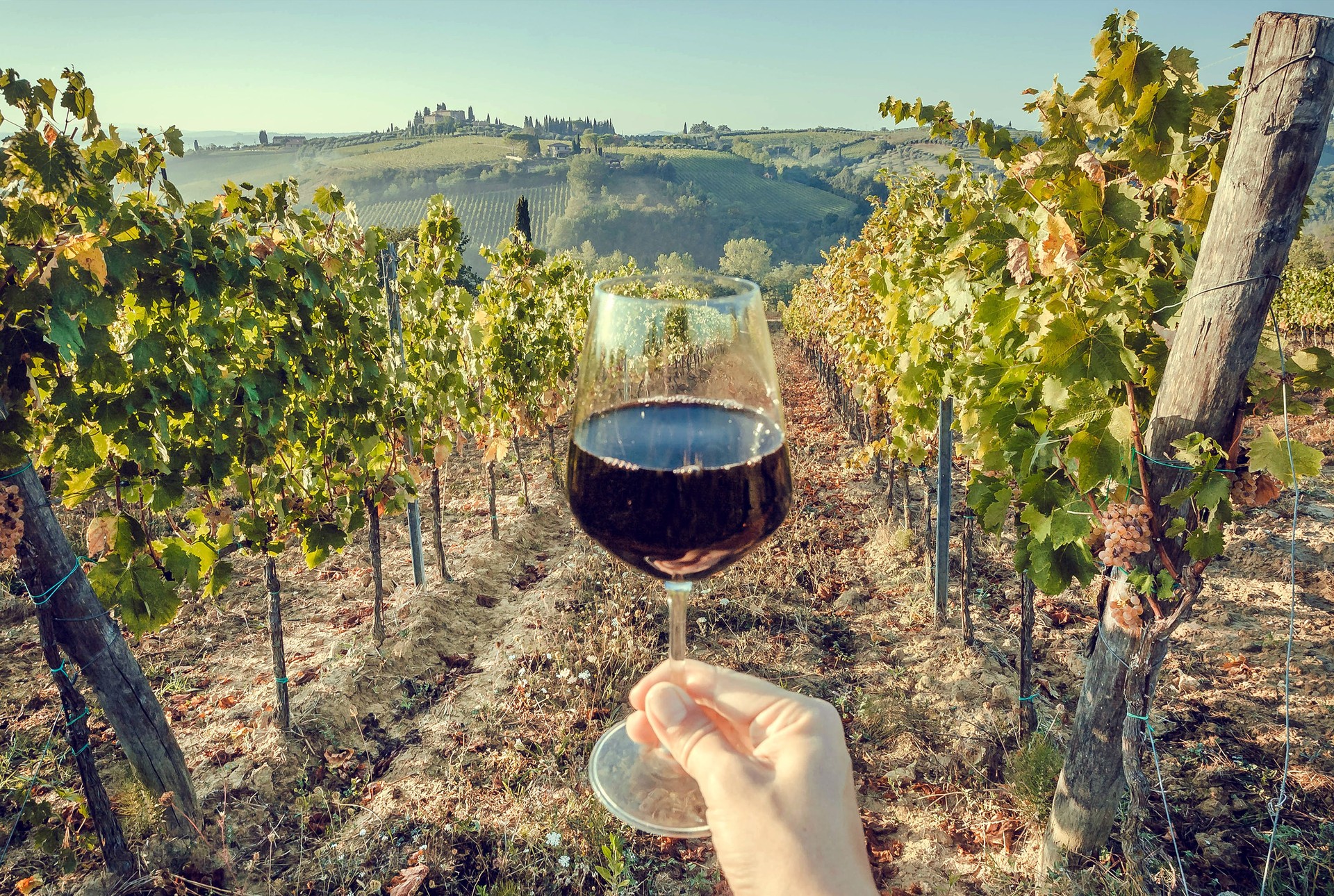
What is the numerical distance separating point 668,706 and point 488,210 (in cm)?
8847

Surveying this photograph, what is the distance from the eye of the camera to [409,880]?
2943 millimetres

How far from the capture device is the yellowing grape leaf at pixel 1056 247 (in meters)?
2.39

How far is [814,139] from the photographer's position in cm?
13975

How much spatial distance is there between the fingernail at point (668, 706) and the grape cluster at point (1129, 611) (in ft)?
6.45

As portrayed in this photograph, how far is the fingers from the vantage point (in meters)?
1.25

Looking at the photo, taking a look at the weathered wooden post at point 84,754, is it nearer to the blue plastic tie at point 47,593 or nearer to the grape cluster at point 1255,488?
the blue plastic tie at point 47,593

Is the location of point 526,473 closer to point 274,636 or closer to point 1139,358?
point 274,636

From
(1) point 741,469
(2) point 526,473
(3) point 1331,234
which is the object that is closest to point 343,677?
(1) point 741,469

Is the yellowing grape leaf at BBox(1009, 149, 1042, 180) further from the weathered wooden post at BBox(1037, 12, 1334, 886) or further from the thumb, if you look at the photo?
the thumb

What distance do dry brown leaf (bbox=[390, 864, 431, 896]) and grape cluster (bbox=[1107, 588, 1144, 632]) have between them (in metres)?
2.86

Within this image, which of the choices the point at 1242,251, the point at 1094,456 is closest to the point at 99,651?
the point at 1094,456

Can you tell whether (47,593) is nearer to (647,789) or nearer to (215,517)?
(215,517)

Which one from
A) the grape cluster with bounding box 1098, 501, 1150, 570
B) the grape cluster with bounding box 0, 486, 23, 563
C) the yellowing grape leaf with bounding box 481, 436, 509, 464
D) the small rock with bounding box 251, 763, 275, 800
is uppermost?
the grape cluster with bounding box 1098, 501, 1150, 570

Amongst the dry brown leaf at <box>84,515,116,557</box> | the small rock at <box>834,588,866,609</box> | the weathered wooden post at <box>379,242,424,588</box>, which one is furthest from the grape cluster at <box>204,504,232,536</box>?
the small rock at <box>834,588,866,609</box>
